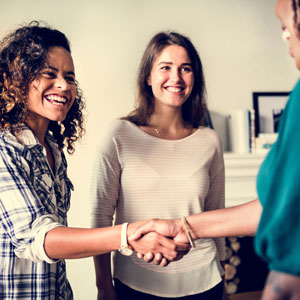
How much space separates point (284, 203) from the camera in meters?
0.55

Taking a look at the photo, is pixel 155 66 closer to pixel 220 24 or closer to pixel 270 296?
pixel 270 296

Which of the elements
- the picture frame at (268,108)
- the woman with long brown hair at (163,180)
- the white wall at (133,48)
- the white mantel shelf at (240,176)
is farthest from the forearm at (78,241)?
the picture frame at (268,108)

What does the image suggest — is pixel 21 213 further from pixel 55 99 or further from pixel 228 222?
pixel 228 222

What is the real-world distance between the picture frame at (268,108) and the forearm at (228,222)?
1895mm

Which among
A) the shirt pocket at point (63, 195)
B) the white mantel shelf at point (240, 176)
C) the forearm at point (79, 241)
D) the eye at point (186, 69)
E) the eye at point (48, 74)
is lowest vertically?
the white mantel shelf at point (240, 176)

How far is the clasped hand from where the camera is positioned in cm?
121

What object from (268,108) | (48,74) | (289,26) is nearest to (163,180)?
(48,74)

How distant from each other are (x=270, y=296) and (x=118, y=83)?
2.24 m

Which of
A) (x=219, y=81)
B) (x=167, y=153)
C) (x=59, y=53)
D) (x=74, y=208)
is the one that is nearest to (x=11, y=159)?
(x=59, y=53)

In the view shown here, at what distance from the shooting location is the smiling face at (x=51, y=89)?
1.18 m

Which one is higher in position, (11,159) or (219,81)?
(219,81)

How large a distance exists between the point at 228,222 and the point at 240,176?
1.56 m

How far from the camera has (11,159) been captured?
1.00 m

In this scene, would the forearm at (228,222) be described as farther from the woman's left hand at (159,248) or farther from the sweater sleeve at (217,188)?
the sweater sleeve at (217,188)
